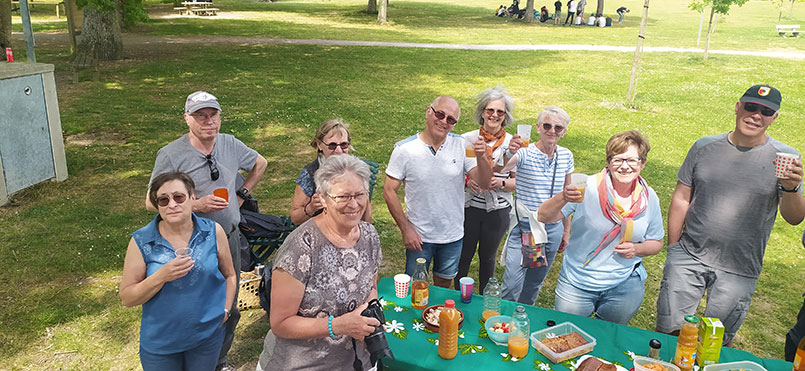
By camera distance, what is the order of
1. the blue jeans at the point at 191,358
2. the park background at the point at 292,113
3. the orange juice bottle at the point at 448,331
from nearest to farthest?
1. the orange juice bottle at the point at 448,331
2. the blue jeans at the point at 191,358
3. the park background at the point at 292,113

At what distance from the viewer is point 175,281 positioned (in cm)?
330

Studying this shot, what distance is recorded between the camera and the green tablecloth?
3.26 metres

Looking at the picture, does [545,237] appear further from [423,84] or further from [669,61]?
[669,61]

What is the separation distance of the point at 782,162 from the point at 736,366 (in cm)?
135

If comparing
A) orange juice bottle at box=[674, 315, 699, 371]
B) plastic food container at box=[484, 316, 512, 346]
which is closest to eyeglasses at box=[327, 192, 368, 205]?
plastic food container at box=[484, 316, 512, 346]

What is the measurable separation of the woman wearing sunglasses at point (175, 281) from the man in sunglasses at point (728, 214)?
334 cm

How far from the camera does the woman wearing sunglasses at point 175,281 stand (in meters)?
3.19

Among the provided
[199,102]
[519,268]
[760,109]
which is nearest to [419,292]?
[519,268]

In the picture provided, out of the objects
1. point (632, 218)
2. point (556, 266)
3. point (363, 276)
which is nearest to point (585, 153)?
point (556, 266)

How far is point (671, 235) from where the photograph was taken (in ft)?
13.9

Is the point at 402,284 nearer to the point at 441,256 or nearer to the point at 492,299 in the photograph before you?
the point at 492,299

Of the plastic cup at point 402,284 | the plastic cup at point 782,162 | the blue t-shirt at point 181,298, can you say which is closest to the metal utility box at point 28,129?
the blue t-shirt at point 181,298

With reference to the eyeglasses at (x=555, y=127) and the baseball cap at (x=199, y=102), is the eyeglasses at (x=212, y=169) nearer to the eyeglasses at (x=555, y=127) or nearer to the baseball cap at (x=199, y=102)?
the baseball cap at (x=199, y=102)

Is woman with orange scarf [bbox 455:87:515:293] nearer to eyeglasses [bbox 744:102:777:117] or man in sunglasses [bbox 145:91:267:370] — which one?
eyeglasses [bbox 744:102:777:117]
